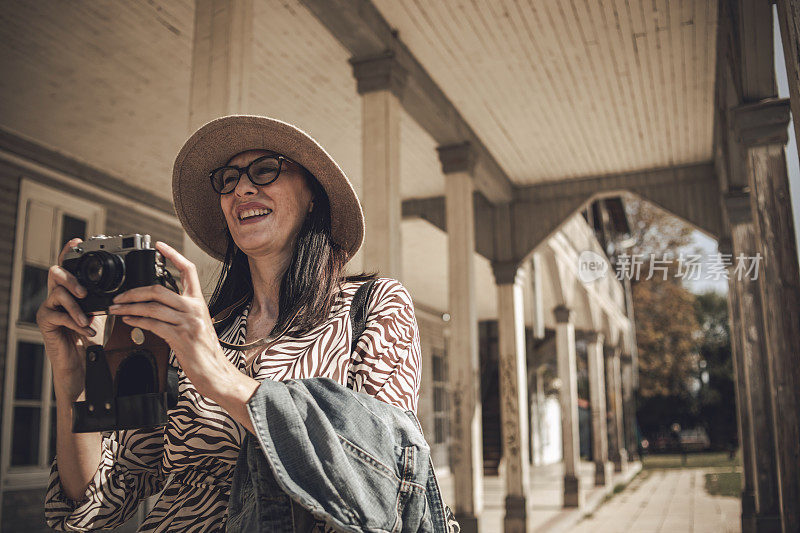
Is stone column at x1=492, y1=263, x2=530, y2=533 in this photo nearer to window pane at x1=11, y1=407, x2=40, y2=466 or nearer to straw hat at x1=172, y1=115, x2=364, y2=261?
window pane at x1=11, y1=407, x2=40, y2=466

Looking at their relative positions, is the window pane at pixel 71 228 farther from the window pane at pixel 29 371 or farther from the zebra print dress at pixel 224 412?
the zebra print dress at pixel 224 412

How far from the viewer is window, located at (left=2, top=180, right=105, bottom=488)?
743cm

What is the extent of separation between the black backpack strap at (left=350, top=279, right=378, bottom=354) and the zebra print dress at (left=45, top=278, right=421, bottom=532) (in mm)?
13

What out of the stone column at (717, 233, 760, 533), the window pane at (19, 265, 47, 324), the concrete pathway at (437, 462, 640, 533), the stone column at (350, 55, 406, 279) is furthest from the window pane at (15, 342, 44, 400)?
the stone column at (717, 233, 760, 533)

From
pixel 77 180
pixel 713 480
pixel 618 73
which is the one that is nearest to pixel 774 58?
pixel 618 73

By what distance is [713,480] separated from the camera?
18.5 meters

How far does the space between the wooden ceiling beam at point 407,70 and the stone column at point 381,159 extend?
109mm

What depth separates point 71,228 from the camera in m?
8.31

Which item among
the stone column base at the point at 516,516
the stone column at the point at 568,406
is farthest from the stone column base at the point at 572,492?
the stone column base at the point at 516,516

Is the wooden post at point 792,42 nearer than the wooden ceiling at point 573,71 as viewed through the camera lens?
Yes

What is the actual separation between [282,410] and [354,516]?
186 millimetres

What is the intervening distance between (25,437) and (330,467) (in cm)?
769

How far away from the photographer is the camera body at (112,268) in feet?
3.84

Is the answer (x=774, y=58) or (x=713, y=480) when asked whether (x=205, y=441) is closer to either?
(x=774, y=58)
